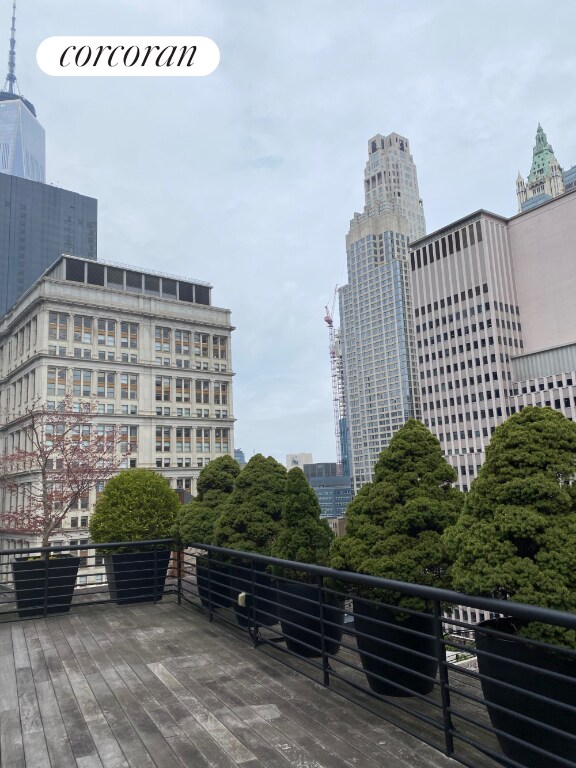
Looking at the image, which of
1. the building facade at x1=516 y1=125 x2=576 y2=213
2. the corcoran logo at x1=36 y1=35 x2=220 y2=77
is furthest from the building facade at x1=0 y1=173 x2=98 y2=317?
the corcoran logo at x1=36 y1=35 x2=220 y2=77

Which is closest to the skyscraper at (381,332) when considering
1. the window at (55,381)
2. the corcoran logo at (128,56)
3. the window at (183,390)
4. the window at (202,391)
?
the window at (202,391)

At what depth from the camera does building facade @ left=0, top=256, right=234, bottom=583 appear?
68.3 meters

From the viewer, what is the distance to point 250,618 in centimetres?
639

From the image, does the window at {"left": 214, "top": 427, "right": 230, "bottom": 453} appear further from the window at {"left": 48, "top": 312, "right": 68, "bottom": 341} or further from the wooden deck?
the wooden deck

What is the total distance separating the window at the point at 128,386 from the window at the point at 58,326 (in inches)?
366

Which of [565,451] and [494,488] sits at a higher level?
[565,451]

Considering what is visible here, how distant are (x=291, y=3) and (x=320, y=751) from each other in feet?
61.1

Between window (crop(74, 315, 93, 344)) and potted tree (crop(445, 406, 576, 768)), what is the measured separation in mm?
→ 72444

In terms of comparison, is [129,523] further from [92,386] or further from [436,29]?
[92,386]

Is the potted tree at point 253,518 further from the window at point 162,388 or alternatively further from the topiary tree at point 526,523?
the window at point 162,388

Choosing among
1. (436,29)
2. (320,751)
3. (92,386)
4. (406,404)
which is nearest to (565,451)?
(320,751)

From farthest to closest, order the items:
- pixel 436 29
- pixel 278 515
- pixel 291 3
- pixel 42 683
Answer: pixel 436 29 < pixel 291 3 < pixel 278 515 < pixel 42 683

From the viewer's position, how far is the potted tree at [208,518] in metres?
7.99

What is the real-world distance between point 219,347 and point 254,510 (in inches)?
3023
